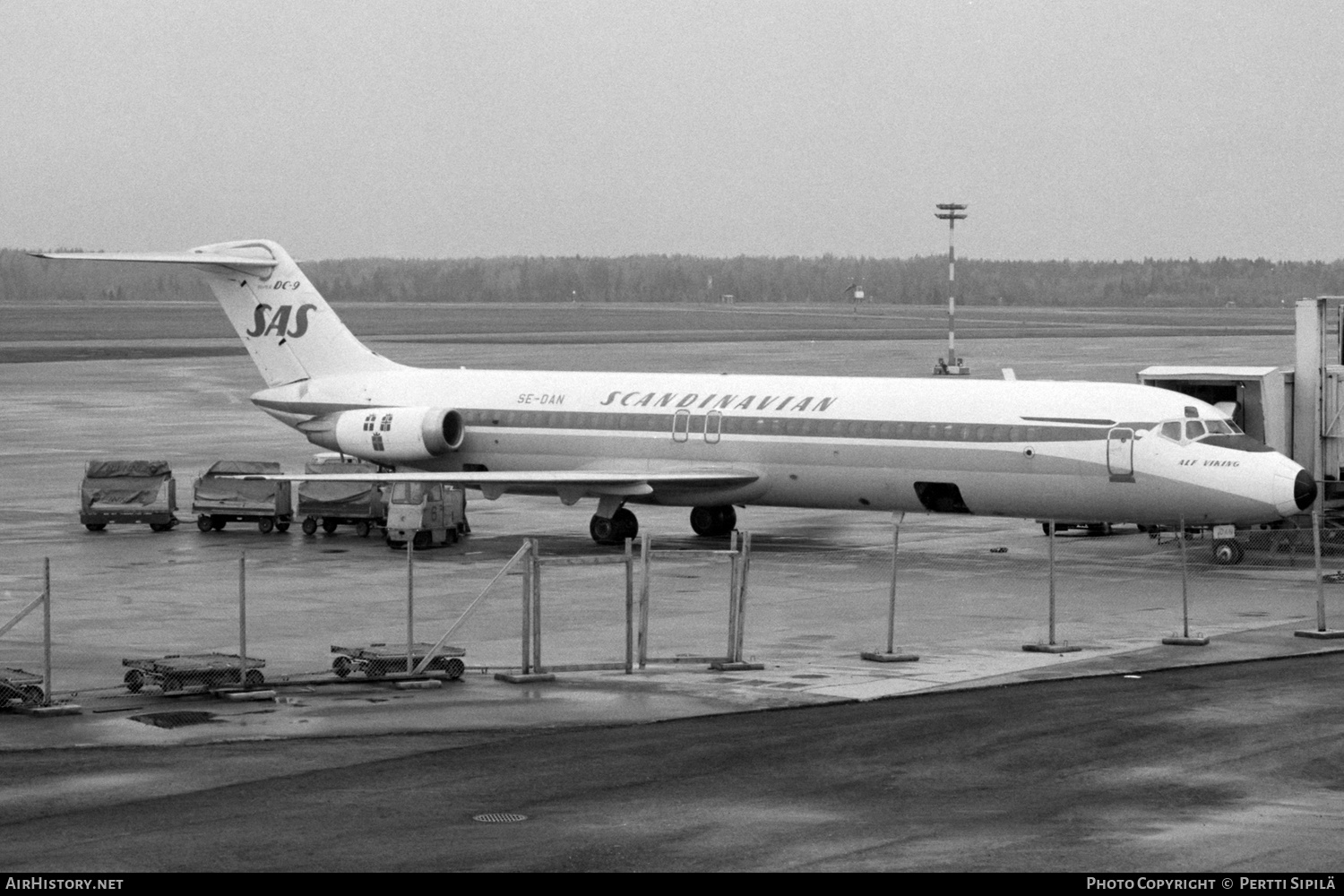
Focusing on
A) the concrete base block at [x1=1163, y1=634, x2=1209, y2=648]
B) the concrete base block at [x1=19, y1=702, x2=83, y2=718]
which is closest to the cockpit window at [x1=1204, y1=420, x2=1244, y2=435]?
the concrete base block at [x1=1163, y1=634, x2=1209, y2=648]

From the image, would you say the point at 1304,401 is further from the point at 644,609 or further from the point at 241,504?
the point at 241,504

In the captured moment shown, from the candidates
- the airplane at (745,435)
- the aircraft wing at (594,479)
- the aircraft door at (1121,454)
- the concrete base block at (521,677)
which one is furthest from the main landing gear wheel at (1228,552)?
the concrete base block at (521,677)

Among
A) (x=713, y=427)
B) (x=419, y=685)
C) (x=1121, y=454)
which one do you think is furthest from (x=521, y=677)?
(x=713, y=427)

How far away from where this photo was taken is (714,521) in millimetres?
37406

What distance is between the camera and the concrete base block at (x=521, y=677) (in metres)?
22.2

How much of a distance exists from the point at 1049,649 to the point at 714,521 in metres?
13.6

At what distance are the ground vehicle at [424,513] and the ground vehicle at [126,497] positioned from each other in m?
4.58

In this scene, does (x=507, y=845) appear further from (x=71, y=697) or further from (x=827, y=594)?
(x=827, y=594)

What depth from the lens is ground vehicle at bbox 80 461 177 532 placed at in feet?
124

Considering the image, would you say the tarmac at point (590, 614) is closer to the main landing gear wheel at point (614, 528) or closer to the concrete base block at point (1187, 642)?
the concrete base block at point (1187, 642)

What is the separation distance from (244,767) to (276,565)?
15.8 meters

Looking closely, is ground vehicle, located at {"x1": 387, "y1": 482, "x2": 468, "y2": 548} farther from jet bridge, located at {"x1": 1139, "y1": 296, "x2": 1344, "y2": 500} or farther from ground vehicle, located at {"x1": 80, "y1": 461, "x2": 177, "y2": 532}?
jet bridge, located at {"x1": 1139, "y1": 296, "x2": 1344, "y2": 500}

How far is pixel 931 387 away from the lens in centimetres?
3459

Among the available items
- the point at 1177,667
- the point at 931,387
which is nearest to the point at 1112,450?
the point at 931,387
